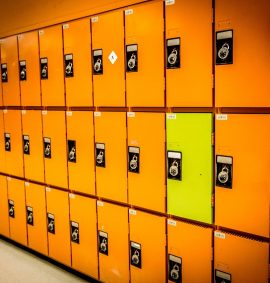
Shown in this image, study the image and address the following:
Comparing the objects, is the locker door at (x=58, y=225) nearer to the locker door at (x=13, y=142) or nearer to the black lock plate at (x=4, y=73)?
the locker door at (x=13, y=142)

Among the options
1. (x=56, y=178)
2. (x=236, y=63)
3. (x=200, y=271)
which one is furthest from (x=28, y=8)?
(x=200, y=271)

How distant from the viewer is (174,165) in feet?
8.16

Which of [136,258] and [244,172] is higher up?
[244,172]

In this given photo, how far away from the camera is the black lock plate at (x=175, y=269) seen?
2561 mm

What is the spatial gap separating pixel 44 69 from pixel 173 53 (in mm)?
1501

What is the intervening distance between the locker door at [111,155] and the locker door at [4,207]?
64.3 inches

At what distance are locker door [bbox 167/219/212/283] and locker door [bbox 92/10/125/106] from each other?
41.7 inches

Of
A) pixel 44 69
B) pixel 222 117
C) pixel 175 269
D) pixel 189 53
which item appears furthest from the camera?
pixel 44 69

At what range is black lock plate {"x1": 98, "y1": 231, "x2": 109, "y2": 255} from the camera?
3055mm

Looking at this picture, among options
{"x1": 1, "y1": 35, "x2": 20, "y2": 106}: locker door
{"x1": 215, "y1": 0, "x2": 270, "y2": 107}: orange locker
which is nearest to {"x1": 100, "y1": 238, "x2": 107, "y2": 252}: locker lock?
{"x1": 215, "y1": 0, "x2": 270, "y2": 107}: orange locker

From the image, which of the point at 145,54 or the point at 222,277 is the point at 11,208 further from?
the point at 222,277

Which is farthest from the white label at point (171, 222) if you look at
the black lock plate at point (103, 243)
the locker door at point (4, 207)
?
the locker door at point (4, 207)

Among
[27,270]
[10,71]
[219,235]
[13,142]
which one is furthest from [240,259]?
[10,71]

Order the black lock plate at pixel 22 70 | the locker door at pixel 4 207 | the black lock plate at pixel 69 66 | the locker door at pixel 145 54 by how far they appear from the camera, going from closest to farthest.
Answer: the locker door at pixel 145 54
the black lock plate at pixel 69 66
the black lock plate at pixel 22 70
the locker door at pixel 4 207
